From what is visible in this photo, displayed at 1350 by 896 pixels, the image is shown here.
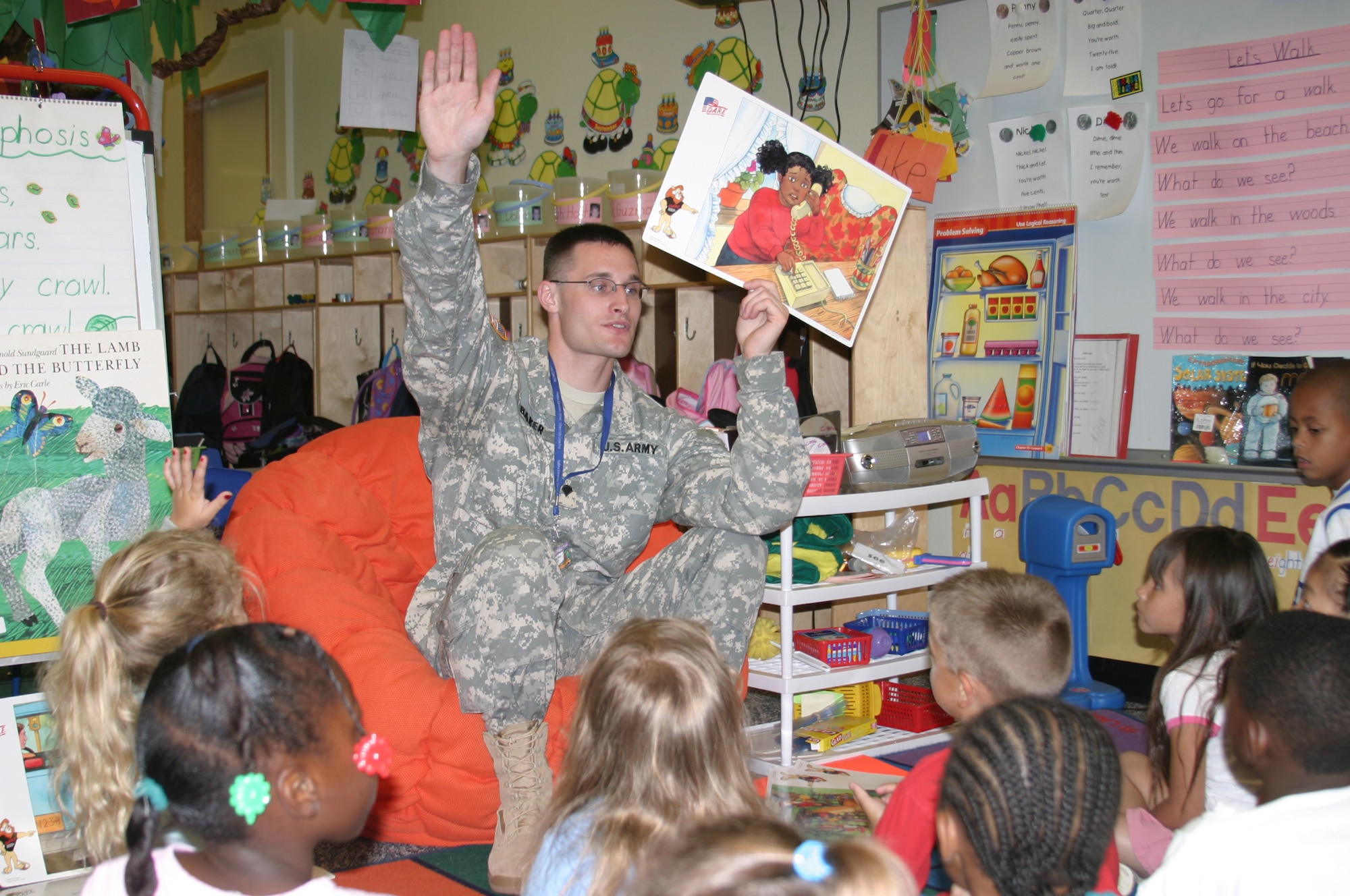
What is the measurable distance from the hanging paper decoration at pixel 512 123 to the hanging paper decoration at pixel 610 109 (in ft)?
1.51

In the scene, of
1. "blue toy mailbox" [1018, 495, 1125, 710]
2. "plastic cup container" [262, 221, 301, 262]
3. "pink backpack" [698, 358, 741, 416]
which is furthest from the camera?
"plastic cup container" [262, 221, 301, 262]

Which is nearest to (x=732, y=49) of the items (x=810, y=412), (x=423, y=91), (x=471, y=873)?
(x=810, y=412)

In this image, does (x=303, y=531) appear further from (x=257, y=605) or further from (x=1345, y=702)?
(x=1345, y=702)

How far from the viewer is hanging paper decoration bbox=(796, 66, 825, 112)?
413 cm

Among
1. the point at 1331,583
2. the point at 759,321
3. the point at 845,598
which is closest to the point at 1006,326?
the point at 845,598

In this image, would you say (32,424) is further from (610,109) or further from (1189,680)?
(610,109)

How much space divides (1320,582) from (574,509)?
1.51 m

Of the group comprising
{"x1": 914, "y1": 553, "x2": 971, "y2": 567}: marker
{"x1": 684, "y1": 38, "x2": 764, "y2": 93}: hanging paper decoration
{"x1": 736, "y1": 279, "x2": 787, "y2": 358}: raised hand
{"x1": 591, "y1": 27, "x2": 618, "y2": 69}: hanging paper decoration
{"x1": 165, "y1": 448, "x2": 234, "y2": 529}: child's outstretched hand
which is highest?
{"x1": 591, "y1": 27, "x2": 618, "y2": 69}: hanging paper decoration

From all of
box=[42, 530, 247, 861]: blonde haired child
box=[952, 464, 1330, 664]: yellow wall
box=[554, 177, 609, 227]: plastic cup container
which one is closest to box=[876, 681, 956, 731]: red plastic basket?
box=[952, 464, 1330, 664]: yellow wall

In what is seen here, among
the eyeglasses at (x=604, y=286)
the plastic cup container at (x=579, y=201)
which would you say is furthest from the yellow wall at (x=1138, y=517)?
the plastic cup container at (x=579, y=201)

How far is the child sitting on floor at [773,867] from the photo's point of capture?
0.79 m

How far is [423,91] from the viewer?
2.07 metres

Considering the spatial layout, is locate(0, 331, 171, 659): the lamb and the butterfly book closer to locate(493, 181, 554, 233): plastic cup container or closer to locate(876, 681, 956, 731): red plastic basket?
locate(876, 681, 956, 731): red plastic basket

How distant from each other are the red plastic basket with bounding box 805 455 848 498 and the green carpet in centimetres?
119
